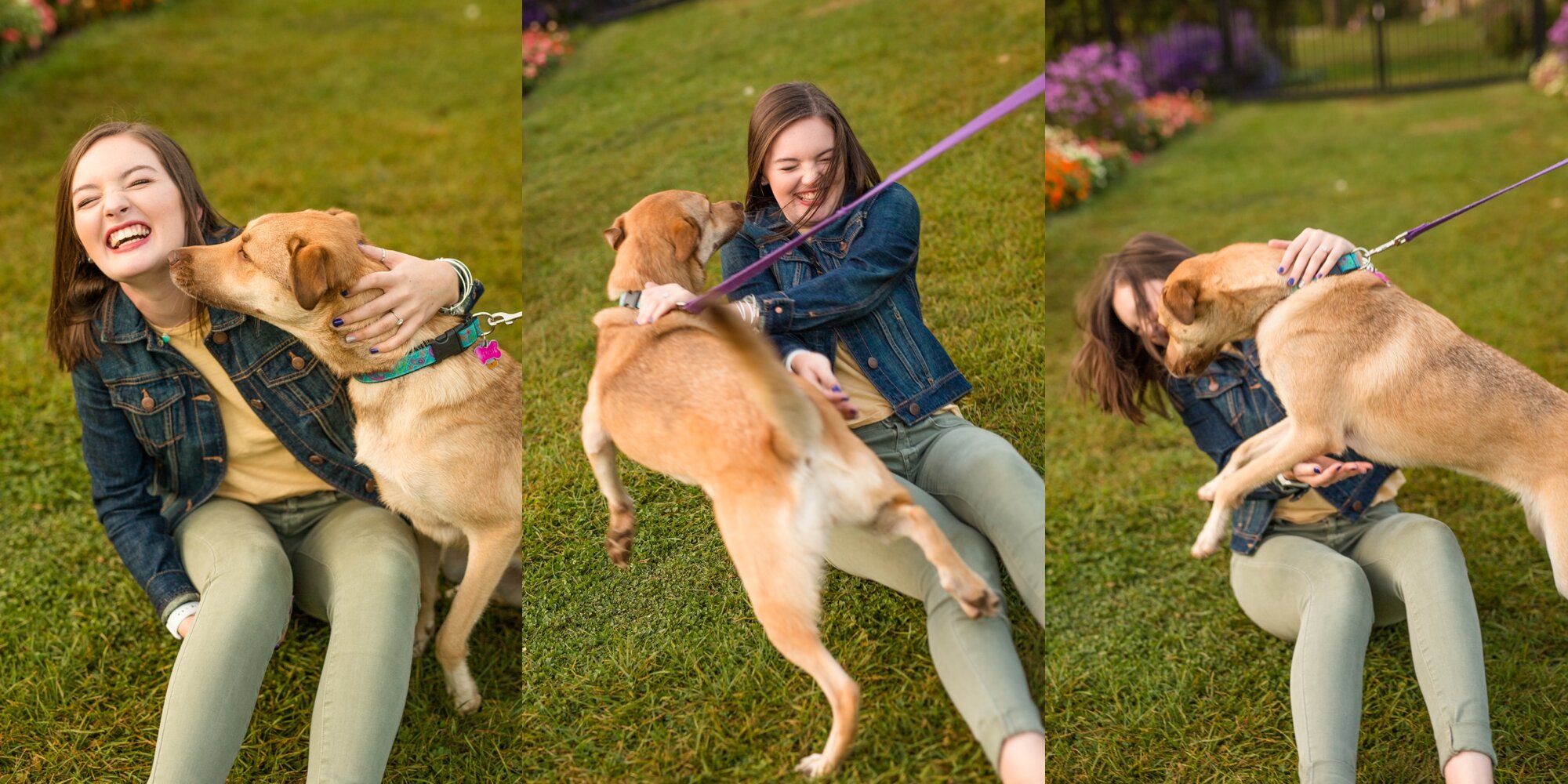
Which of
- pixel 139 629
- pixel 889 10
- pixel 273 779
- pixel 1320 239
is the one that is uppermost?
pixel 889 10

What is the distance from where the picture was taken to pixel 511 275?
8156mm

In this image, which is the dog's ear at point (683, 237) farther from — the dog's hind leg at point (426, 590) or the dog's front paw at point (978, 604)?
the dog's hind leg at point (426, 590)

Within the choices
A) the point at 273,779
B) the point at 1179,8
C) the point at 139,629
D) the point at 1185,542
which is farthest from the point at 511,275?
the point at 1179,8

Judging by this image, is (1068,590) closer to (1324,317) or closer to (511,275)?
(1324,317)

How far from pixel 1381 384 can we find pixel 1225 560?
5.08ft

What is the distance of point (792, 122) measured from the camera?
3.13m

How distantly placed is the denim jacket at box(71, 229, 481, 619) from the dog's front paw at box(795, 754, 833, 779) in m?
2.26

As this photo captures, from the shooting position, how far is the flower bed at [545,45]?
356 cm

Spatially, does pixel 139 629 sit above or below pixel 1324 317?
below

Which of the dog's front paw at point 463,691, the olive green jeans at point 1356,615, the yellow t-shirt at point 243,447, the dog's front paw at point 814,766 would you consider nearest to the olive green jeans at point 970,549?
the dog's front paw at point 814,766

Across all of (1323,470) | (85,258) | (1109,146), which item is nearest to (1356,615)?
(1323,470)

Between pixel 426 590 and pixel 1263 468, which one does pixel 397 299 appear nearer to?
pixel 426 590

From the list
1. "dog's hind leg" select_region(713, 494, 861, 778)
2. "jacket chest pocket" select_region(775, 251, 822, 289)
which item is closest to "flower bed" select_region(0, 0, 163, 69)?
"jacket chest pocket" select_region(775, 251, 822, 289)

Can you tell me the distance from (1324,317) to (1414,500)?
2207mm
